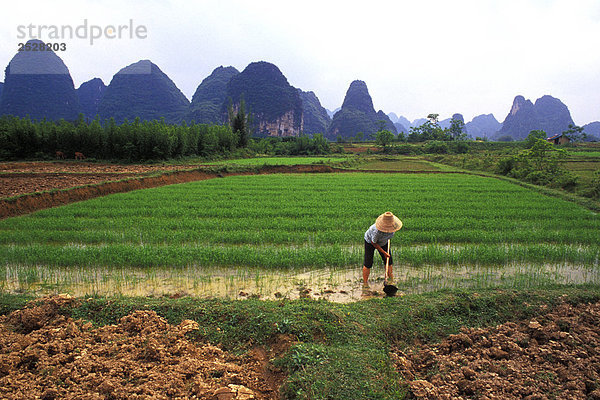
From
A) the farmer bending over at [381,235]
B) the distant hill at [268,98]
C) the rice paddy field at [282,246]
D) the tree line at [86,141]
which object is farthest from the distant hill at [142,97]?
the farmer bending over at [381,235]

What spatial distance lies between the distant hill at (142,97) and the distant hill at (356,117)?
4806 cm

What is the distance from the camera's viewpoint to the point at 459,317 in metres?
3.64

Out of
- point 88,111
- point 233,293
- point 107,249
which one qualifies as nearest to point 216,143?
point 107,249

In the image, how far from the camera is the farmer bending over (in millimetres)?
4402

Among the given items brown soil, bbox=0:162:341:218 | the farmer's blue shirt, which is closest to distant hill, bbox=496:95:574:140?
brown soil, bbox=0:162:341:218

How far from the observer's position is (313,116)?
393 feet

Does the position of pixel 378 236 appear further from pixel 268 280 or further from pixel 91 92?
pixel 91 92

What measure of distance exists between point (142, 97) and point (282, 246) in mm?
95797

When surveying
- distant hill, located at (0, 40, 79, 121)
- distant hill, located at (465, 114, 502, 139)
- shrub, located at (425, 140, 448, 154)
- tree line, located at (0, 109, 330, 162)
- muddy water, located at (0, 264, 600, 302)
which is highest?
distant hill, located at (465, 114, 502, 139)

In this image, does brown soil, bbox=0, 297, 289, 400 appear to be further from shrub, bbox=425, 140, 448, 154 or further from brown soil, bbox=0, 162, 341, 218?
shrub, bbox=425, 140, 448, 154

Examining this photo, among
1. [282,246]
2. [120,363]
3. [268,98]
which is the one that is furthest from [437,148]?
[268,98]

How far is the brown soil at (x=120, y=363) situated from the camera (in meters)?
2.45

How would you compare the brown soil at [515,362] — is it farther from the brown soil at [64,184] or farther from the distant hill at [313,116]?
the distant hill at [313,116]

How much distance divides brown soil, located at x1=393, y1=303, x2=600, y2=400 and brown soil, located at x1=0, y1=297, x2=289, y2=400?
144 centimetres
